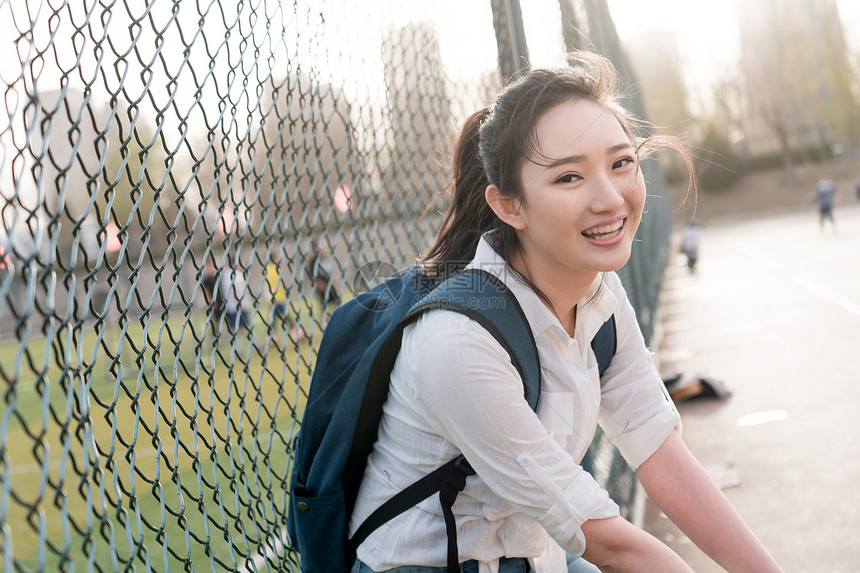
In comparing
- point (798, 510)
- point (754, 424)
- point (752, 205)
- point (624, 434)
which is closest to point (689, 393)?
point (754, 424)

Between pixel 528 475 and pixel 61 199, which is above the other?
pixel 61 199

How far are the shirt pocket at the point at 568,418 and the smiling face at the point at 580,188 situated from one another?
32 cm

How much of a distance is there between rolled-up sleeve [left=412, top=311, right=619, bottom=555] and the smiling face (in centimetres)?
36

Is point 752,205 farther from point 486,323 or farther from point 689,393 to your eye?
point 486,323

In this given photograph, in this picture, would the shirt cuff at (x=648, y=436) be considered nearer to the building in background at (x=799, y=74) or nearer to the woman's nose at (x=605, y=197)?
the woman's nose at (x=605, y=197)

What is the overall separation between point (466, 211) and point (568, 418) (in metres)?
0.65

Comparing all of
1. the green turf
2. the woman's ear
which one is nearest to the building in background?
the green turf

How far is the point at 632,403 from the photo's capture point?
6.50ft

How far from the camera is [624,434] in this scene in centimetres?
199

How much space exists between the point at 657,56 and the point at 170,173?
194ft

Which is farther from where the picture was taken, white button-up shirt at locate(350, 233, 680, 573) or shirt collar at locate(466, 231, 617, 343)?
shirt collar at locate(466, 231, 617, 343)

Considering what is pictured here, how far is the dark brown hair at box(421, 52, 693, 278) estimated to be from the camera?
5.75 feet

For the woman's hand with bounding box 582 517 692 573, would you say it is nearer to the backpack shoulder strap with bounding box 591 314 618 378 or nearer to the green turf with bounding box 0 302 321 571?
the backpack shoulder strap with bounding box 591 314 618 378

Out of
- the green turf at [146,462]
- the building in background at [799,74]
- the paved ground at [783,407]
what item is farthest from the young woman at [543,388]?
the building in background at [799,74]
